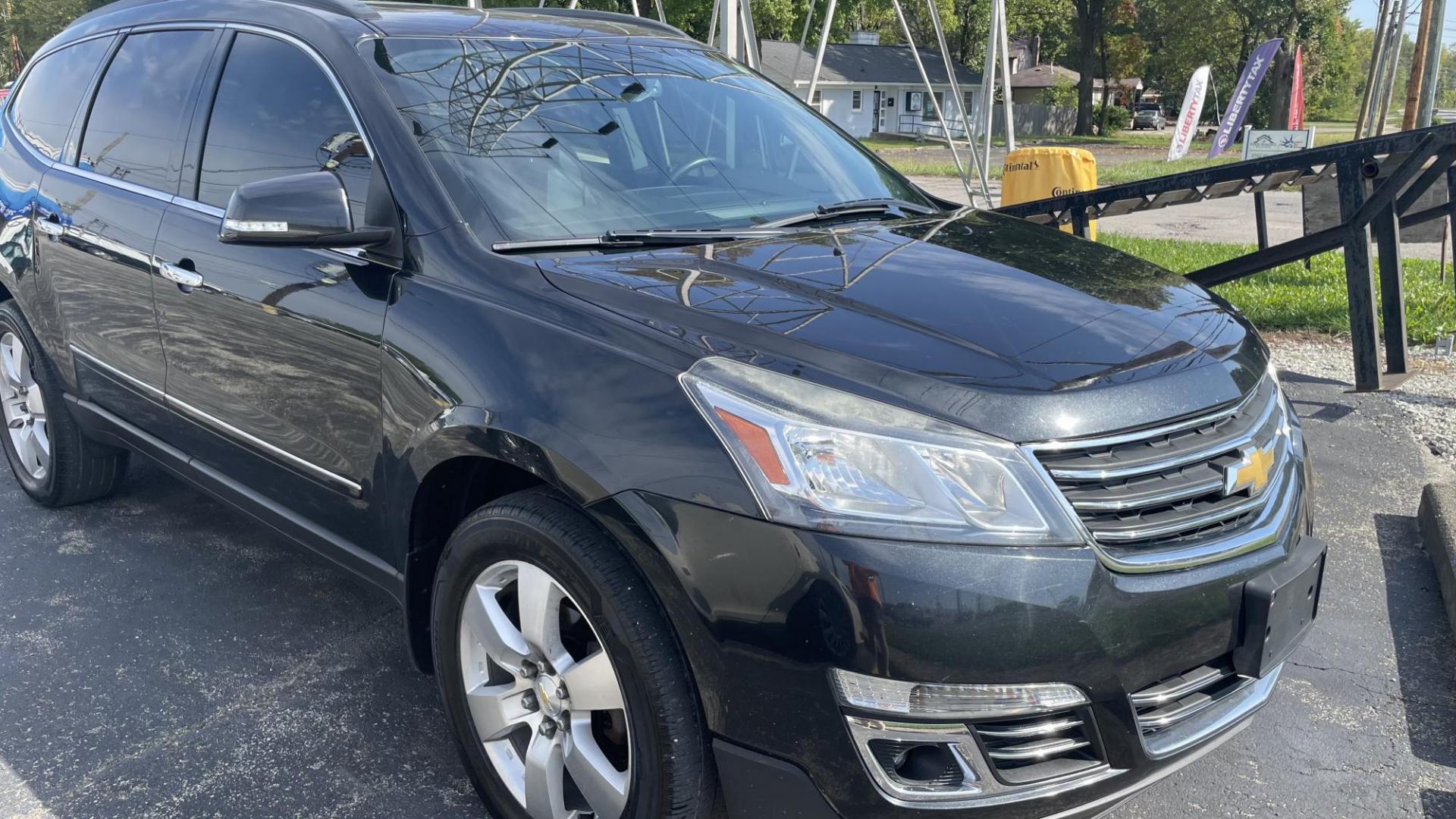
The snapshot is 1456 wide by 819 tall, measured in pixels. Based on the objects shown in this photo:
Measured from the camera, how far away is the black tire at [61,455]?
431 cm

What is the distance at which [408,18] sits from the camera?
3.20m

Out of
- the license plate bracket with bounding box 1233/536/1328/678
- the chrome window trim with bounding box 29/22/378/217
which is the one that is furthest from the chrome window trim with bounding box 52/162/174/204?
the license plate bracket with bounding box 1233/536/1328/678

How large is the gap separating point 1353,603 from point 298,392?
3.39 metres

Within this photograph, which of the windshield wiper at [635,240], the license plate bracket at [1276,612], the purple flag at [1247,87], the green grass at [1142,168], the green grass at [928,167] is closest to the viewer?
the license plate bracket at [1276,612]

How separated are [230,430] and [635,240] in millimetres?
1389

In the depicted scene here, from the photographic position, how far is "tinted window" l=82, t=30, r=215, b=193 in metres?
3.50

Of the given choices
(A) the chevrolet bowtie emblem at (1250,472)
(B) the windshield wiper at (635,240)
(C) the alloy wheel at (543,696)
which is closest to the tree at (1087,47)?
(B) the windshield wiper at (635,240)

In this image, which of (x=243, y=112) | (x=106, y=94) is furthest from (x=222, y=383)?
(x=106, y=94)

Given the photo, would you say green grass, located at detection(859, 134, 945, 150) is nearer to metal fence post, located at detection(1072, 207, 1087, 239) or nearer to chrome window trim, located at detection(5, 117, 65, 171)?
metal fence post, located at detection(1072, 207, 1087, 239)

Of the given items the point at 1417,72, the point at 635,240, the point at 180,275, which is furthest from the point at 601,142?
the point at 1417,72

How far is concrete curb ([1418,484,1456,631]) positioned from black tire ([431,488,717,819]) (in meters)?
2.67

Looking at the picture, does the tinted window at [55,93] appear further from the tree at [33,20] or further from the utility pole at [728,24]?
the tree at [33,20]

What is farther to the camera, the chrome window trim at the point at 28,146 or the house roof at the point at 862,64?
the house roof at the point at 862,64

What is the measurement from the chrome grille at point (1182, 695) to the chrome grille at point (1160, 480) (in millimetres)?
260
